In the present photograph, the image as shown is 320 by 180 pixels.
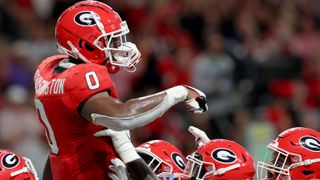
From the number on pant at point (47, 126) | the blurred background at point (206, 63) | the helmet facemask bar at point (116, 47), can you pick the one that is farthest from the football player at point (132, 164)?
the blurred background at point (206, 63)

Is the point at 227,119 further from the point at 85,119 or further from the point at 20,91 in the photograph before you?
the point at 85,119

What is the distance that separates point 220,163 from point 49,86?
1.04m

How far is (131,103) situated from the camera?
189 inches

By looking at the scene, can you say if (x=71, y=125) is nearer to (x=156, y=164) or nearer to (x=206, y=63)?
(x=156, y=164)

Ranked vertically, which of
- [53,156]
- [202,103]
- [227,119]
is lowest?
[227,119]

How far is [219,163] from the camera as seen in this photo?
17.9 feet

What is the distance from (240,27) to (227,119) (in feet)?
5.92

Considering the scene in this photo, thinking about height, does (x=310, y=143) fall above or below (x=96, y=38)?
below

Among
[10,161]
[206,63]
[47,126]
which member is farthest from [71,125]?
[206,63]

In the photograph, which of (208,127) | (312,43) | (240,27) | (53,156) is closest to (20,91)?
(208,127)

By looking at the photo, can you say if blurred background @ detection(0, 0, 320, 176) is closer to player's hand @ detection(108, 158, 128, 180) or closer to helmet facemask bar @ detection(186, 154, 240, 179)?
helmet facemask bar @ detection(186, 154, 240, 179)

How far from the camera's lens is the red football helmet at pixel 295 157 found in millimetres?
5473

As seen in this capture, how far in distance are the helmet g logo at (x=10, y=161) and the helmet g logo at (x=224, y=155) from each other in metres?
1.05

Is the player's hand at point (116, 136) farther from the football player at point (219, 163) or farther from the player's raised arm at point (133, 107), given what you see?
the football player at point (219, 163)
